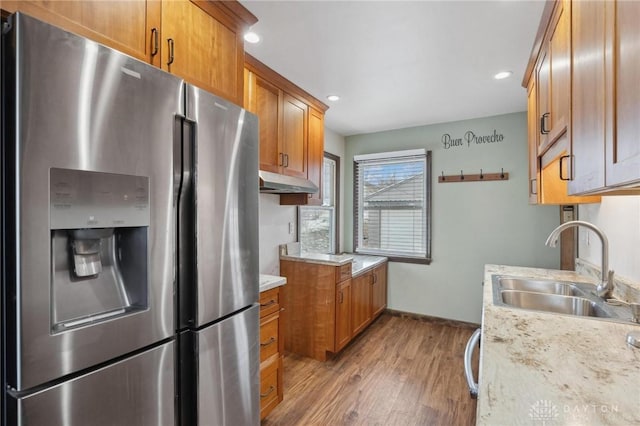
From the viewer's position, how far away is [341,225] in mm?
4328

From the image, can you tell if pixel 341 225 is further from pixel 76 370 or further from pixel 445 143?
pixel 76 370

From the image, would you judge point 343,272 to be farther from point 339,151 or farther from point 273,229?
point 339,151

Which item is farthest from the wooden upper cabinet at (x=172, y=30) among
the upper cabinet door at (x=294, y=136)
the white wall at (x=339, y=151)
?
the white wall at (x=339, y=151)

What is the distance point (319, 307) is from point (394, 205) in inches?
72.0

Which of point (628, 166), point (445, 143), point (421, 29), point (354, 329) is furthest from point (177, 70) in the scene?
point (445, 143)

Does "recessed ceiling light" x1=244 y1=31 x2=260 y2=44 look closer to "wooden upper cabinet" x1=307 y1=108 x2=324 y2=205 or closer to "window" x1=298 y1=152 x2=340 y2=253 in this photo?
"wooden upper cabinet" x1=307 y1=108 x2=324 y2=205

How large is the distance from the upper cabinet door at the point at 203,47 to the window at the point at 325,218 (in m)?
2.09

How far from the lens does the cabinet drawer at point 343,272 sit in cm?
287

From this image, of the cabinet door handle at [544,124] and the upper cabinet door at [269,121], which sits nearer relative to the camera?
the cabinet door handle at [544,124]

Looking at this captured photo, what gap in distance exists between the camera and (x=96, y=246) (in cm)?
100

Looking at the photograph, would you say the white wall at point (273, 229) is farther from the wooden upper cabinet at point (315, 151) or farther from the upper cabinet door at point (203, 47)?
the upper cabinet door at point (203, 47)

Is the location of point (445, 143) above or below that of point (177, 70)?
above

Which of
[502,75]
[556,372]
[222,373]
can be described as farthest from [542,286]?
[222,373]

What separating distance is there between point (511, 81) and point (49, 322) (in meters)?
3.19
